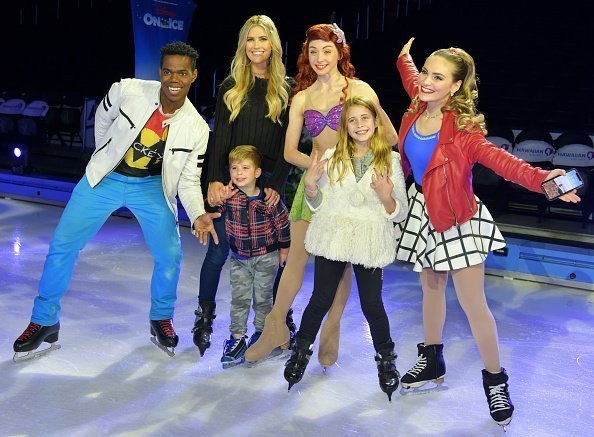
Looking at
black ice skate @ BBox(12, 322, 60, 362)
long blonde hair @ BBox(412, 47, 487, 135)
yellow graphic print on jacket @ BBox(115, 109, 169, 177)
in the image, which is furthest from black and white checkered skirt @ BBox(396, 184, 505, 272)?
black ice skate @ BBox(12, 322, 60, 362)

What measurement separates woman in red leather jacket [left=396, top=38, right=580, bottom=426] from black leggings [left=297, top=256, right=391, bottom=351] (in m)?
0.17

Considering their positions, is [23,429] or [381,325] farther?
[381,325]

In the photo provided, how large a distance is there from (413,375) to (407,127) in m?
1.06

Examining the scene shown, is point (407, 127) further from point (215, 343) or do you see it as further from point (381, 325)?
point (215, 343)

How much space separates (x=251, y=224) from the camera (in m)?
3.66

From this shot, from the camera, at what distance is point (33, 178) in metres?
8.41

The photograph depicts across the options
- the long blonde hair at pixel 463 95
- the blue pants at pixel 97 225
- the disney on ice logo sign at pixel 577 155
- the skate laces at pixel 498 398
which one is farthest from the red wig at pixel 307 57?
the disney on ice logo sign at pixel 577 155

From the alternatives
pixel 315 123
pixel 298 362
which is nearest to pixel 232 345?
pixel 298 362

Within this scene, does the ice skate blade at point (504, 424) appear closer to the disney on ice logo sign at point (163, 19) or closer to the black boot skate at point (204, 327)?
the black boot skate at point (204, 327)

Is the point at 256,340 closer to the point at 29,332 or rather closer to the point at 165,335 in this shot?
the point at 165,335

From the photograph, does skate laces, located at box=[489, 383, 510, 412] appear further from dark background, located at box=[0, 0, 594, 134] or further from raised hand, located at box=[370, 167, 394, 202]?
dark background, located at box=[0, 0, 594, 134]

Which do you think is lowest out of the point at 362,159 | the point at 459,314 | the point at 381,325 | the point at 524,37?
the point at 459,314

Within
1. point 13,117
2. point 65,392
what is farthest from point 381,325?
point 13,117

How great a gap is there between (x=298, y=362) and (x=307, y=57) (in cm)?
129
